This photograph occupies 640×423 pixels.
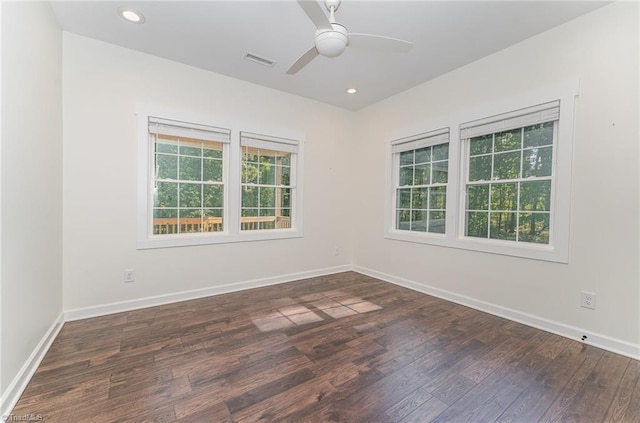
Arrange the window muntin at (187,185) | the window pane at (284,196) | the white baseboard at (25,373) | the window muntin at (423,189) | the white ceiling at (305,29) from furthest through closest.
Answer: the window pane at (284,196)
the window muntin at (423,189)
the window muntin at (187,185)
the white ceiling at (305,29)
the white baseboard at (25,373)

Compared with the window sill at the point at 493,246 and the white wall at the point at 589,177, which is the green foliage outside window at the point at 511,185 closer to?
the window sill at the point at 493,246

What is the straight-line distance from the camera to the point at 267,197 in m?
4.14

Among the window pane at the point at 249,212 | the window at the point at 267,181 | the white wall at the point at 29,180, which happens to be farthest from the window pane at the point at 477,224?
the white wall at the point at 29,180

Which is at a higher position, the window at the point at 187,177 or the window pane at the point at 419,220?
the window at the point at 187,177

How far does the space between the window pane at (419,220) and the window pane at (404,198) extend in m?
0.17

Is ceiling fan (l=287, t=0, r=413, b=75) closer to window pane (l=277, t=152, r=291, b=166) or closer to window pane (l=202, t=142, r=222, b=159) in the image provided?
window pane (l=202, t=142, r=222, b=159)

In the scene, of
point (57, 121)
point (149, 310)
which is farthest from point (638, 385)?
point (57, 121)

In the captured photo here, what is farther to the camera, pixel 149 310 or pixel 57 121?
pixel 149 310

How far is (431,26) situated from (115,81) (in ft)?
10.8

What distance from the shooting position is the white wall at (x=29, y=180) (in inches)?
65.4

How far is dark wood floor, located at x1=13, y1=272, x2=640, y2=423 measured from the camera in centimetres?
160

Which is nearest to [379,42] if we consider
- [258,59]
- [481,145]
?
[258,59]

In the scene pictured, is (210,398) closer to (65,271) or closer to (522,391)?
(522,391)

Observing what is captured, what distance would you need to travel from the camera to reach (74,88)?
2.76 metres
